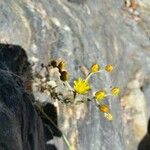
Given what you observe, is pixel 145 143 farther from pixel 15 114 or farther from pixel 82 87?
pixel 15 114

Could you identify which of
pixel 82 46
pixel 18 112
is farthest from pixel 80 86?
pixel 82 46

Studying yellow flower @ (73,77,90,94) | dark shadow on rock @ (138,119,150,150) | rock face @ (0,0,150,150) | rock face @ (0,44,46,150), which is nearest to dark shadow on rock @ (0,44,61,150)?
rock face @ (0,44,46,150)

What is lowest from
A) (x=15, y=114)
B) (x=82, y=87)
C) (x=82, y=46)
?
(x=15, y=114)

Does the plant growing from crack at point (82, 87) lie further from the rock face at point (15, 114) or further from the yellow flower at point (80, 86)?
the rock face at point (15, 114)

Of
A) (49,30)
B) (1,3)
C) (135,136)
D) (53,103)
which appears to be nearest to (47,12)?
(49,30)

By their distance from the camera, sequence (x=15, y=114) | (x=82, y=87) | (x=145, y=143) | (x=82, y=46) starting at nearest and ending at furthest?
1. (x=15, y=114)
2. (x=82, y=87)
3. (x=82, y=46)
4. (x=145, y=143)

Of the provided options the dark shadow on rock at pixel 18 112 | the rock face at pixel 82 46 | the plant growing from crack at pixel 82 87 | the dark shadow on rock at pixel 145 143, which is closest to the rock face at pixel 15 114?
the dark shadow on rock at pixel 18 112
